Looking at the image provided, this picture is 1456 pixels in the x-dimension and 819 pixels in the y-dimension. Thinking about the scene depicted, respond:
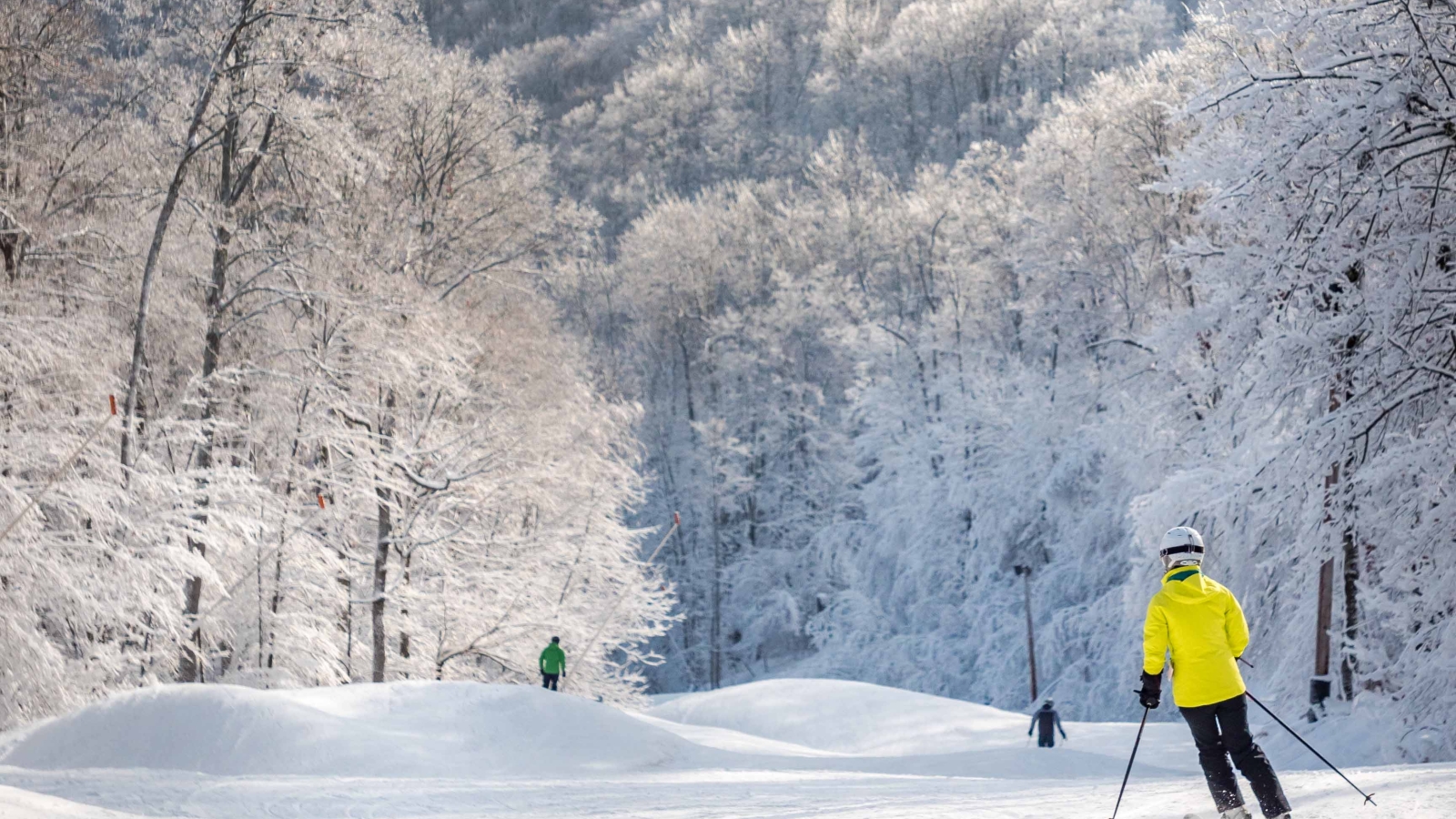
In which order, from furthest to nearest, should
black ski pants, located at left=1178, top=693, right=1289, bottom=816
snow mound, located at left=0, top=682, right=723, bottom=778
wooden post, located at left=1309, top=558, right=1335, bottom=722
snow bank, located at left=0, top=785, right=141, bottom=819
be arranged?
1. wooden post, located at left=1309, top=558, right=1335, bottom=722
2. snow mound, located at left=0, top=682, right=723, bottom=778
3. snow bank, located at left=0, top=785, right=141, bottom=819
4. black ski pants, located at left=1178, top=693, right=1289, bottom=816

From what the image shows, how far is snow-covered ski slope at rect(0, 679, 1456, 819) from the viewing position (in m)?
7.26

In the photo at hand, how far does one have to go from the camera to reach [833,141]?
4616cm

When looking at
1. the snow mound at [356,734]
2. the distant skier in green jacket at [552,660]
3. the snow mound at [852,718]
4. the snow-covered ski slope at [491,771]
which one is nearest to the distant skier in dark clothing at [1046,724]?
the snow-covered ski slope at [491,771]

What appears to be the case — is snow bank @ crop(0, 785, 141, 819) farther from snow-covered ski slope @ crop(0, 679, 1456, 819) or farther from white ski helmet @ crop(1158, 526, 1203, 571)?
white ski helmet @ crop(1158, 526, 1203, 571)

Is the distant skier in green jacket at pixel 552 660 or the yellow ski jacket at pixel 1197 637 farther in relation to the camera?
the distant skier in green jacket at pixel 552 660

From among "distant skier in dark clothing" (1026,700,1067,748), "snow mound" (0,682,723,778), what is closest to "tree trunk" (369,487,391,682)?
"snow mound" (0,682,723,778)

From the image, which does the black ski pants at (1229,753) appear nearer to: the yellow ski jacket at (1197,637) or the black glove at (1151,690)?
the yellow ski jacket at (1197,637)

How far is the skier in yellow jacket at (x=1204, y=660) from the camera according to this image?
5.53 m

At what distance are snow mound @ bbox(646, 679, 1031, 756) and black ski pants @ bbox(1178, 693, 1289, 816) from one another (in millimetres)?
13875

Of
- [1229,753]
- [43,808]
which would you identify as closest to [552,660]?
[43,808]

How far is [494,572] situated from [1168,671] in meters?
18.3

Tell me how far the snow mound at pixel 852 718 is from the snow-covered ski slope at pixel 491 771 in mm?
4839

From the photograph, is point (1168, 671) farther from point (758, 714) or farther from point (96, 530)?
point (758, 714)

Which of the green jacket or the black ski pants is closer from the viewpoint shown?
the black ski pants
